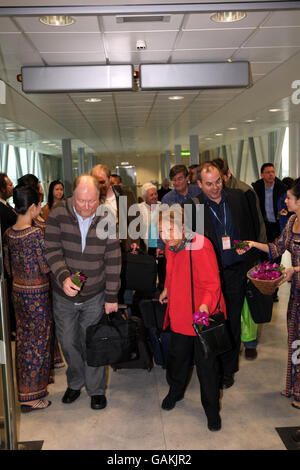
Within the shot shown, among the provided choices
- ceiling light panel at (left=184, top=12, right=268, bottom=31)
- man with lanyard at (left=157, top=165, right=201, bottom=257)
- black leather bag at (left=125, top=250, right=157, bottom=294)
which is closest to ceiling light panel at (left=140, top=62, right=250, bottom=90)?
ceiling light panel at (left=184, top=12, right=268, bottom=31)

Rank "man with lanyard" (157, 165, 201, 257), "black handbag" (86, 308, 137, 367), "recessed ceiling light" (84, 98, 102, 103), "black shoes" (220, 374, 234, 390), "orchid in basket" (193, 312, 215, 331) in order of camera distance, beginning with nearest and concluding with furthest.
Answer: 1. "orchid in basket" (193, 312, 215, 331)
2. "black handbag" (86, 308, 137, 367)
3. "black shoes" (220, 374, 234, 390)
4. "man with lanyard" (157, 165, 201, 257)
5. "recessed ceiling light" (84, 98, 102, 103)

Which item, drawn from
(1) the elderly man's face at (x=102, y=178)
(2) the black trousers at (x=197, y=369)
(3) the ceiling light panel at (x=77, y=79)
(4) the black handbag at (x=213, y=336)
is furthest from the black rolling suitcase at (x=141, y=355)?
(3) the ceiling light panel at (x=77, y=79)

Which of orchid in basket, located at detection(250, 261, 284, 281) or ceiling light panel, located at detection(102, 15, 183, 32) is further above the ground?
ceiling light panel, located at detection(102, 15, 183, 32)

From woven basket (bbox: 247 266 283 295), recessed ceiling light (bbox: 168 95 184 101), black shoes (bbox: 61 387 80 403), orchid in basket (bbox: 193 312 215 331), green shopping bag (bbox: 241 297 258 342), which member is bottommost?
black shoes (bbox: 61 387 80 403)

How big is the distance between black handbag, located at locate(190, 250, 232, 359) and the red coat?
0.08 metres

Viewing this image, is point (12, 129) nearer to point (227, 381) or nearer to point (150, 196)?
point (150, 196)

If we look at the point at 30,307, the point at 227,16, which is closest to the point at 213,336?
the point at 30,307

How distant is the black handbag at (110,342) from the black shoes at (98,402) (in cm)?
37

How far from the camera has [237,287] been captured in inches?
158

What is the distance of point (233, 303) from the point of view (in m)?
4.04

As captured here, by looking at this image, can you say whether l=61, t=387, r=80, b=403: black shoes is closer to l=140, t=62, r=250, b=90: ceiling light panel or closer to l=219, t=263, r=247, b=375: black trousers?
l=219, t=263, r=247, b=375: black trousers

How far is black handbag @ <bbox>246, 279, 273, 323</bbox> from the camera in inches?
162

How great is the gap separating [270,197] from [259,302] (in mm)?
3247
